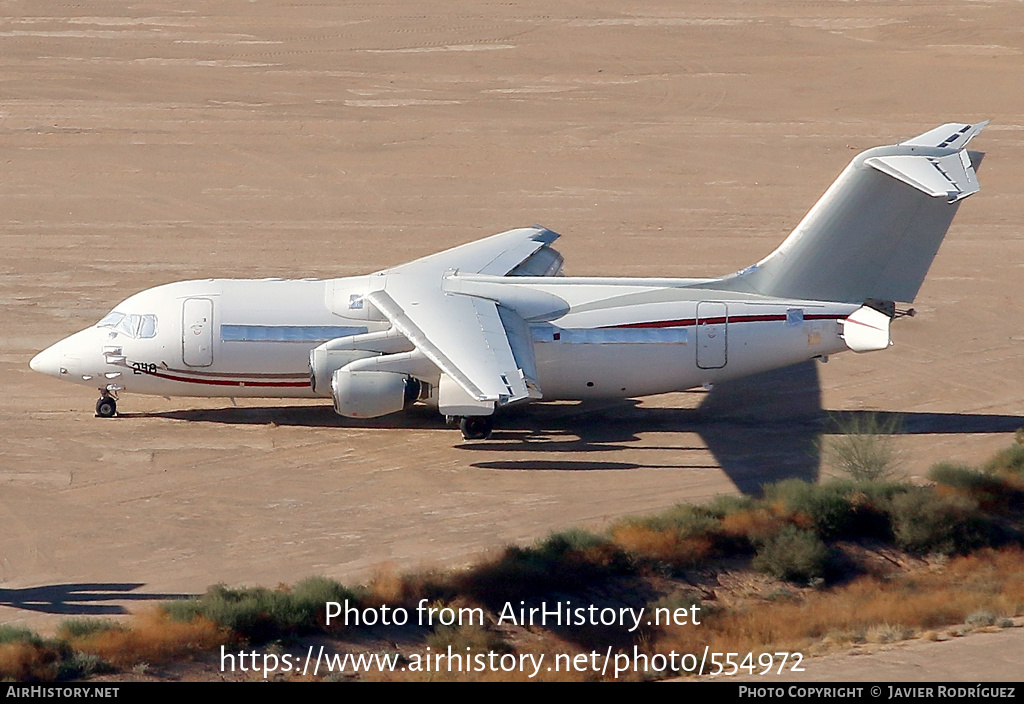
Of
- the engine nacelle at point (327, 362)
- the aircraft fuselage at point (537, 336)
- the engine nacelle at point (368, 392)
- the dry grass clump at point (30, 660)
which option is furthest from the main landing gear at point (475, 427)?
the dry grass clump at point (30, 660)

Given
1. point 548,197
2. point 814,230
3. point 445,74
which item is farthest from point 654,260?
point 445,74

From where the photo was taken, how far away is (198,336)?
29.2 m

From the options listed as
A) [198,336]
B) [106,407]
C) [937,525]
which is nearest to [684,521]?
[937,525]

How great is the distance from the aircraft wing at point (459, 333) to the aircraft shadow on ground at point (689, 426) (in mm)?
2630

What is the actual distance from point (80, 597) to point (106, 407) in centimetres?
830

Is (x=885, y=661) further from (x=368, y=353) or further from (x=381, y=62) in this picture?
(x=381, y=62)

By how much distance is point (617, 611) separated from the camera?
2177 centimetres

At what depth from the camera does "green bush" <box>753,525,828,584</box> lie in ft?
75.3

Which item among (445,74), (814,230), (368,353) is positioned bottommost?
(368,353)

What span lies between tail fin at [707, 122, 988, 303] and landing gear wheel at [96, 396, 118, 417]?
468 inches

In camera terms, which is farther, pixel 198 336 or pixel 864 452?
pixel 198 336

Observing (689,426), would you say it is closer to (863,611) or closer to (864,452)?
(864,452)

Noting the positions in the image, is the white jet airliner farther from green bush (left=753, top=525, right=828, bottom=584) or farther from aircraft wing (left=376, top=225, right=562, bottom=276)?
green bush (left=753, top=525, right=828, bottom=584)

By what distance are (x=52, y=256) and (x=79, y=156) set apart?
8.18 metres
